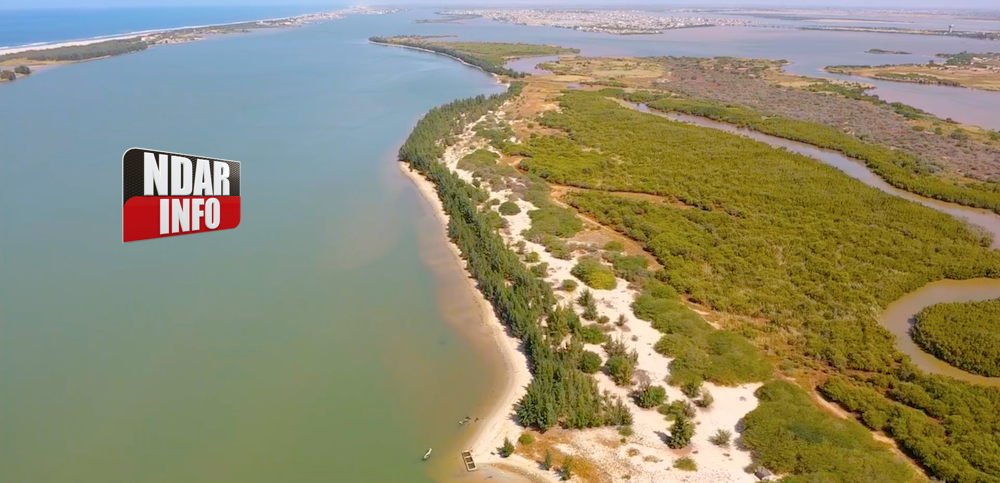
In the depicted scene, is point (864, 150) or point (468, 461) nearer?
point (468, 461)

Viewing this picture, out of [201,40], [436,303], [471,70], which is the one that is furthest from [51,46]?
[436,303]

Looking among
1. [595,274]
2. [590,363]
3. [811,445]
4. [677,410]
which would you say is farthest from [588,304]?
[811,445]

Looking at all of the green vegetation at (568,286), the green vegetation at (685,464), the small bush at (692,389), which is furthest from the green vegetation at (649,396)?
the green vegetation at (568,286)

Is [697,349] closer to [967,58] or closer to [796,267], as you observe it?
[796,267]

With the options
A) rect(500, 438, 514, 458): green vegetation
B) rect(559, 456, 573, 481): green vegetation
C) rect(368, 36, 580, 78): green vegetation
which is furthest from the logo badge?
rect(368, 36, 580, 78): green vegetation

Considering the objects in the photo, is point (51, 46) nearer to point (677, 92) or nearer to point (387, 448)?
point (677, 92)

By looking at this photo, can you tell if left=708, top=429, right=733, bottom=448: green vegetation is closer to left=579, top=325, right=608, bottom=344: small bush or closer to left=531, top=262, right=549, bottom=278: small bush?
left=579, top=325, right=608, bottom=344: small bush
